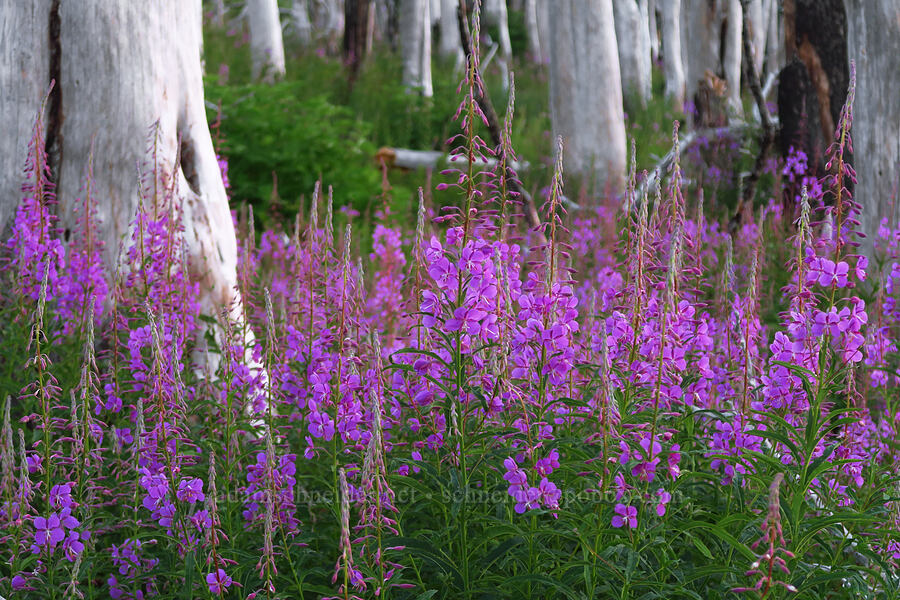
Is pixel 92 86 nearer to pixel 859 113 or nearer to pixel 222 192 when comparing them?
pixel 222 192

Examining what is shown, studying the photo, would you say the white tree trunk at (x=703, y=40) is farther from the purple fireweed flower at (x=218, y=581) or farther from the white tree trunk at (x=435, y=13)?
the white tree trunk at (x=435, y=13)

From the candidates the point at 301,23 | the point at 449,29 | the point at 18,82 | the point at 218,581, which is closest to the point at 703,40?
the point at 18,82

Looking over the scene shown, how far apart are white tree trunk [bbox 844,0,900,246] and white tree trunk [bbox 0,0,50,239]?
14.9 feet

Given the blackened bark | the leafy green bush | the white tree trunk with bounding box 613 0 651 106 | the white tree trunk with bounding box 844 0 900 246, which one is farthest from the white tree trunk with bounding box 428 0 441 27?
the white tree trunk with bounding box 844 0 900 246

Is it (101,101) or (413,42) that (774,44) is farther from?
(101,101)

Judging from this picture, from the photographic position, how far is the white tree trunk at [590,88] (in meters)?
9.20

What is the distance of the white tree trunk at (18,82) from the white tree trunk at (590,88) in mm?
5861

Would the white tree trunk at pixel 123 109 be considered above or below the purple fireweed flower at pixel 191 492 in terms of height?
above

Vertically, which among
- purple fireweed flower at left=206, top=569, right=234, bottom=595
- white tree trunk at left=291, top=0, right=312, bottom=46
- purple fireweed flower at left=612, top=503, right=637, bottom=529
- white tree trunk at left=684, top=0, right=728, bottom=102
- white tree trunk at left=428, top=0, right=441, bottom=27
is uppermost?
white tree trunk at left=428, top=0, right=441, bottom=27

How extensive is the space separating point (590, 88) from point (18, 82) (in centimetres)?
627

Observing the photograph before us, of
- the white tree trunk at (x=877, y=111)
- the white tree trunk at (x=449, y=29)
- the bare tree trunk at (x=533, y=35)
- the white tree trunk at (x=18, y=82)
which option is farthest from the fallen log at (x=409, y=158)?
the bare tree trunk at (x=533, y=35)

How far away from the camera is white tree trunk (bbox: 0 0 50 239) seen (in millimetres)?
4199

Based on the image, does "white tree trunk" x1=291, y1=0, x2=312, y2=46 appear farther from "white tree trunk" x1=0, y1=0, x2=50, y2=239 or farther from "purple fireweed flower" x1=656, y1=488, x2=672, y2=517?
"purple fireweed flower" x1=656, y1=488, x2=672, y2=517

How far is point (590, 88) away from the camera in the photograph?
363 inches
